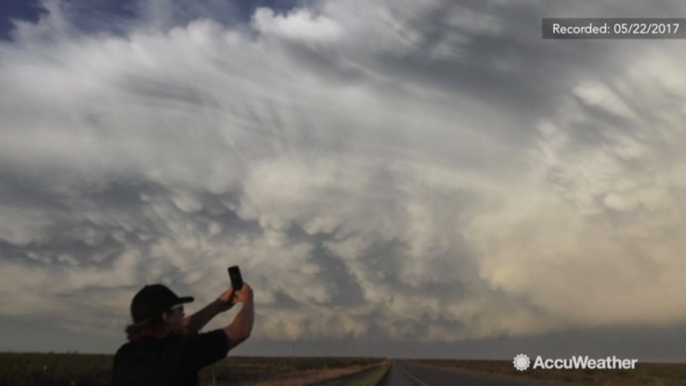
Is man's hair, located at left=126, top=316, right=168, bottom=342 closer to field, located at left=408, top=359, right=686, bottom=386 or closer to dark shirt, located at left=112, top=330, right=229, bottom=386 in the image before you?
dark shirt, located at left=112, top=330, right=229, bottom=386

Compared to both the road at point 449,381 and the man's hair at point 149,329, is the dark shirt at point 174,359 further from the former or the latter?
the road at point 449,381

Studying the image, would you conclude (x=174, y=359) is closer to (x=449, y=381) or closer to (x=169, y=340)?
(x=169, y=340)

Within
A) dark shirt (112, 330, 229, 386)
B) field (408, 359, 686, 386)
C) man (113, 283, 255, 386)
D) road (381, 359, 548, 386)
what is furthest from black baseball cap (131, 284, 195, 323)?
field (408, 359, 686, 386)

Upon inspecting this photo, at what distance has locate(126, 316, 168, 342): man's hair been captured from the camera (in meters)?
4.29

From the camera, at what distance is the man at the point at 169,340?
13.5 feet

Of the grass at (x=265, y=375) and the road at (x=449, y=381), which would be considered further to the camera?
the grass at (x=265, y=375)

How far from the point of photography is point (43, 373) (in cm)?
4556

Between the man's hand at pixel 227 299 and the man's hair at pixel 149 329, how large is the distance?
321 millimetres

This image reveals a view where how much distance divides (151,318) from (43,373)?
149ft

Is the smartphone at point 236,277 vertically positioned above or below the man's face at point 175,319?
above

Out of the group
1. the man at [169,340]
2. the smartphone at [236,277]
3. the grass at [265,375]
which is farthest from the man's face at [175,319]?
the grass at [265,375]

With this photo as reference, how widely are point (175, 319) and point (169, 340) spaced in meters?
0.12

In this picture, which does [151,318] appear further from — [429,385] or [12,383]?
[429,385]

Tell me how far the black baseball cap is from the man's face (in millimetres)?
37
